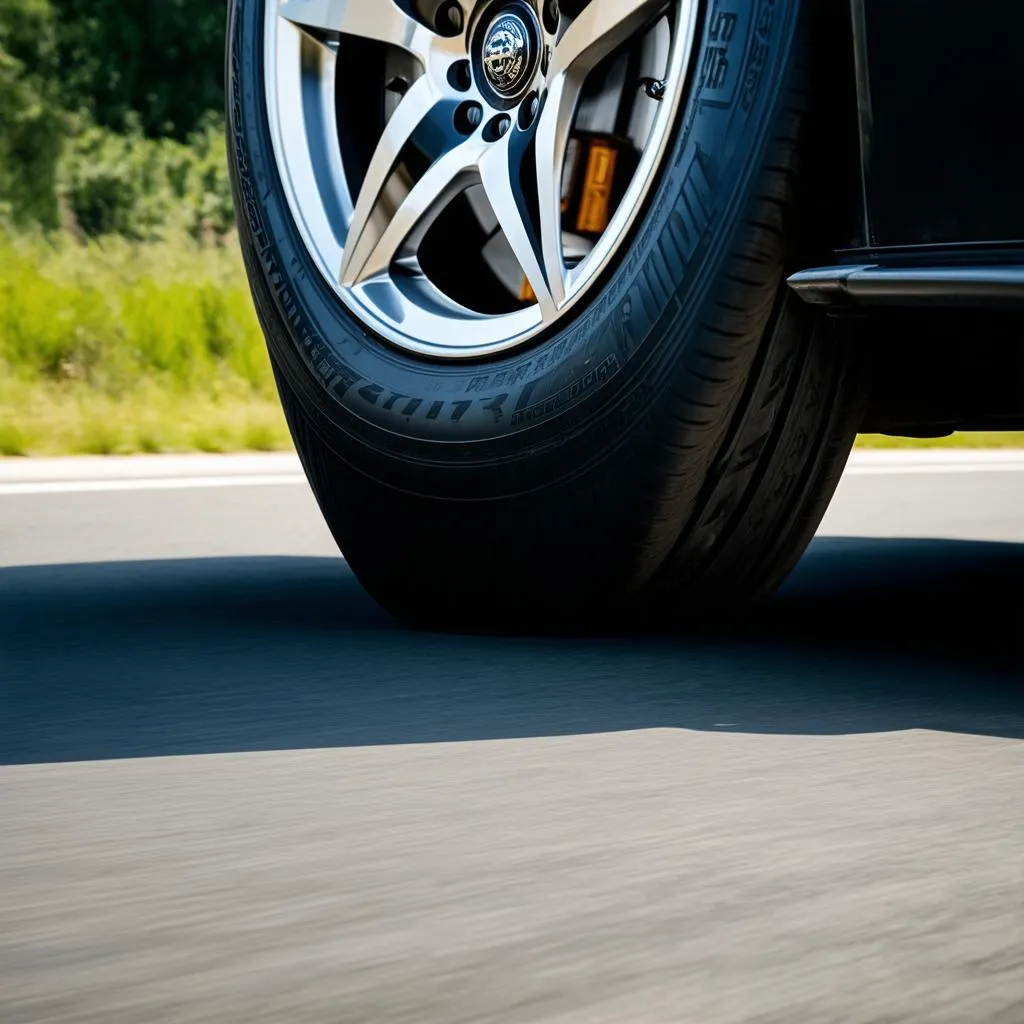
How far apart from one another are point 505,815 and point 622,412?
102 centimetres

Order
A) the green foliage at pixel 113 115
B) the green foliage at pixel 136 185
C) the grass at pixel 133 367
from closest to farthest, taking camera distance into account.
Answer: the grass at pixel 133 367 < the green foliage at pixel 136 185 < the green foliage at pixel 113 115

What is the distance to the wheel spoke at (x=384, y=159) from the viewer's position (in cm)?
378

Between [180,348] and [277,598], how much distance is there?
768 centimetres

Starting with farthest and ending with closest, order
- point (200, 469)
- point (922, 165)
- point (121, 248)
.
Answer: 1. point (121, 248)
2. point (200, 469)
3. point (922, 165)

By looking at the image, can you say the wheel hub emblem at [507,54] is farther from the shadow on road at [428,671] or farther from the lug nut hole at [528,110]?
the shadow on road at [428,671]

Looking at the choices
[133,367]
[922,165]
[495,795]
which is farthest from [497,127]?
[133,367]

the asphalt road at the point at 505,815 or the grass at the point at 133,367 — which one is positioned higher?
the asphalt road at the point at 505,815

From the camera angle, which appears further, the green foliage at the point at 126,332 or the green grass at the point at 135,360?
the green foliage at the point at 126,332

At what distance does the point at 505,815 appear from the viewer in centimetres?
254

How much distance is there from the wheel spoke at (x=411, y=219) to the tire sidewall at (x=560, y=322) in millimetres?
77

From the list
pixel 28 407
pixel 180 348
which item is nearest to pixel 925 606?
pixel 28 407

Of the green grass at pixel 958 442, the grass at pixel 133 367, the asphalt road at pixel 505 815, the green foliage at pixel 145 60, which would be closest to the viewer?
the asphalt road at pixel 505 815

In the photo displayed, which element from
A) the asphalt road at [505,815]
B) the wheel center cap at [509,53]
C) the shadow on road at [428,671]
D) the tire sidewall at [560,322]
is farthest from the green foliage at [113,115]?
the asphalt road at [505,815]

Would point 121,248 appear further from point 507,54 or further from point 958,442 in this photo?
point 507,54
